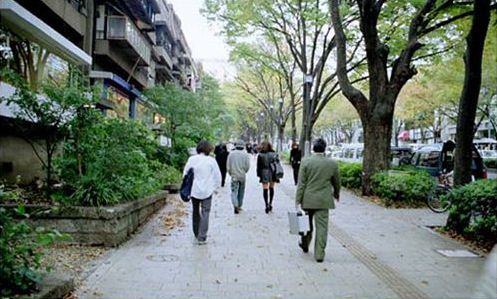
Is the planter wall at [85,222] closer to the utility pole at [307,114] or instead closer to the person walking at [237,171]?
the person walking at [237,171]

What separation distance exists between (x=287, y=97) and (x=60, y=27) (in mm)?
27785

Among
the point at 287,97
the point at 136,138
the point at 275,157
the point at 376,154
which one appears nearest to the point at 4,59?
the point at 136,138

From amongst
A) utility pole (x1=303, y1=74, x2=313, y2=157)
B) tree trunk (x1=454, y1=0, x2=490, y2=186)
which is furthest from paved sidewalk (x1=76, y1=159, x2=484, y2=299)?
utility pole (x1=303, y1=74, x2=313, y2=157)

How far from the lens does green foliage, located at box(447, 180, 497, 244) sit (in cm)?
793

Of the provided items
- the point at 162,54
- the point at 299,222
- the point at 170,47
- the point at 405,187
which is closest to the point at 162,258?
the point at 299,222

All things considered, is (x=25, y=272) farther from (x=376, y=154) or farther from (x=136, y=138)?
(x=376, y=154)

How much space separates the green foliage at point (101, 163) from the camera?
8016mm

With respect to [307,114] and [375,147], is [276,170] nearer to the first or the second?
[375,147]

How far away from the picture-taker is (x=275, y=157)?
1188 centimetres

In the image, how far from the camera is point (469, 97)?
1023 centimetres

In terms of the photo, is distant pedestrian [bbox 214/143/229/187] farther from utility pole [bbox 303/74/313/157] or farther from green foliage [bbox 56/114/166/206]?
green foliage [bbox 56/114/166/206]

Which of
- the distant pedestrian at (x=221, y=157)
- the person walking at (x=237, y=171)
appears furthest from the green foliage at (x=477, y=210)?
the distant pedestrian at (x=221, y=157)

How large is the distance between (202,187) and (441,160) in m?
11.8

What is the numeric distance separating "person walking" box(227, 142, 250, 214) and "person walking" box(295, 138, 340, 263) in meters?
4.40
